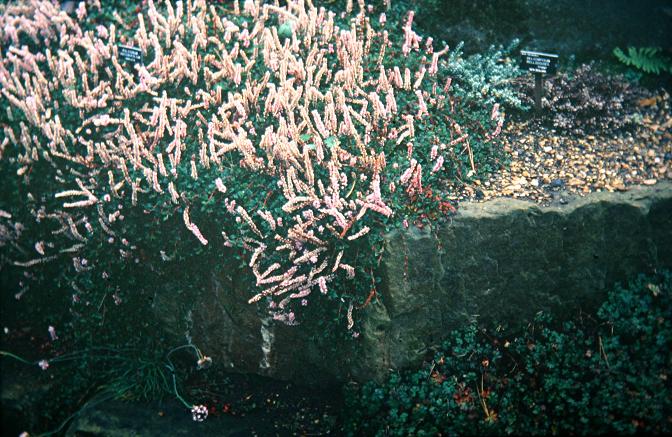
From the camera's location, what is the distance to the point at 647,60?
217 inches

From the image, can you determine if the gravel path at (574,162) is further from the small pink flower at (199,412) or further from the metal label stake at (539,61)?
the small pink flower at (199,412)

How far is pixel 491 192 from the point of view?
14.2ft

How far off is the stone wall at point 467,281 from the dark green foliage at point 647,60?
175 cm

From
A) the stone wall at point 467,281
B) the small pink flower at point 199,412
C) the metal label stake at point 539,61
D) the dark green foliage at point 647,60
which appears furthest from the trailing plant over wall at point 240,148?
the dark green foliage at point 647,60

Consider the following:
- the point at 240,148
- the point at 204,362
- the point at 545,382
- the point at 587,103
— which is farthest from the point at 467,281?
the point at 587,103

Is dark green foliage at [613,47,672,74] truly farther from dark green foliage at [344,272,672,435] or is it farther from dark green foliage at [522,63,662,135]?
dark green foliage at [344,272,672,435]

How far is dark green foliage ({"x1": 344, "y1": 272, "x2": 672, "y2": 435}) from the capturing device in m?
3.78

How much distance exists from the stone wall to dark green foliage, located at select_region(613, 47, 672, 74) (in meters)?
1.75

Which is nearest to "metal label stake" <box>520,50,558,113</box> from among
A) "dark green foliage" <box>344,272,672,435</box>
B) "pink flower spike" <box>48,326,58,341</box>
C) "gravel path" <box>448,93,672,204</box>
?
"gravel path" <box>448,93,672,204</box>

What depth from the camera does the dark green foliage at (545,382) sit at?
3.78 meters

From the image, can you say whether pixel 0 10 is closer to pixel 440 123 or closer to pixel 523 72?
pixel 440 123

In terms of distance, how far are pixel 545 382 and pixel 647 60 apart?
12.7 feet

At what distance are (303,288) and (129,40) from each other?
337 cm

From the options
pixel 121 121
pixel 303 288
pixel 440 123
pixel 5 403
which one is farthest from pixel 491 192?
Answer: pixel 5 403
